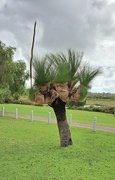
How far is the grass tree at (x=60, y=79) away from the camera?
27.9 ft

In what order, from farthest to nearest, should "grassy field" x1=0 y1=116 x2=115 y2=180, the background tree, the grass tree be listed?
the background tree
the grass tree
"grassy field" x1=0 y1=116 x2=115 y2=180

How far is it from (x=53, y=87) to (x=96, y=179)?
12.2 feet

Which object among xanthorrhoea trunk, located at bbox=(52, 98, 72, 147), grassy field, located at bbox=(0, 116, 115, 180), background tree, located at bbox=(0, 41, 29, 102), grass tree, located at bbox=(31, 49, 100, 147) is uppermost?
background tree, located at bbox=(0, 41, 29, 102)

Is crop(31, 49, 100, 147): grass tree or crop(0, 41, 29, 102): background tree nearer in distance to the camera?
crop(31, 49, 100, 147): grass tree

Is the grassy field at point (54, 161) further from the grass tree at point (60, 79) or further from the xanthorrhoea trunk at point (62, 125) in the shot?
the grass tree at point (60, 79)

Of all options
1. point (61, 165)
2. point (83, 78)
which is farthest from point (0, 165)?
point (83, 78)

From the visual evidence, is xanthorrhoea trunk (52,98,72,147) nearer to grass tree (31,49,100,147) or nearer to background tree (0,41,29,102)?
grass tree (31,49,100,147)

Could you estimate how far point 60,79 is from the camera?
27.7ft

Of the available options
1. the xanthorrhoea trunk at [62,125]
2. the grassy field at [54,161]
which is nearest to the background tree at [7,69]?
the grassy field at [54,161]

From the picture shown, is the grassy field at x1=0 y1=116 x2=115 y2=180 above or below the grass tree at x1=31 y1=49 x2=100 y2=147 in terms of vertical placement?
below

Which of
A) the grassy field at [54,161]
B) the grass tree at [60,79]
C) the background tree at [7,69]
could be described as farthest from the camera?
the background tree at [7,69]

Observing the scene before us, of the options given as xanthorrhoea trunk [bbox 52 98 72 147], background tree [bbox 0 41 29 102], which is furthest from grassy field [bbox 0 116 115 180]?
background tree [bbox 0 41 29 102]

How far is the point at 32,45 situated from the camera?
8.55m

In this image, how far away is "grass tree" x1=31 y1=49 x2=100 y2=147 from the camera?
849 cm
